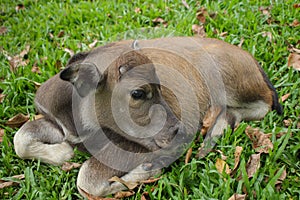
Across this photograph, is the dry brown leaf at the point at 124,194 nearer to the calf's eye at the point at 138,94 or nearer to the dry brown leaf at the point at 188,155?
the dry brown leaf at the point at 188,155

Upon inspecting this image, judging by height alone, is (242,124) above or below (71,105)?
below

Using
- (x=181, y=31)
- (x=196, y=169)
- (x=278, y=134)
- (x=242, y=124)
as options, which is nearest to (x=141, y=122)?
(x=196, y=169)

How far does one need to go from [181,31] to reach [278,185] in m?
3.08

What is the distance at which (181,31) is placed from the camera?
18.8 ft

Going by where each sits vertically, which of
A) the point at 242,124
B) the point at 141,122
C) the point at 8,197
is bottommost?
the point at 8,197

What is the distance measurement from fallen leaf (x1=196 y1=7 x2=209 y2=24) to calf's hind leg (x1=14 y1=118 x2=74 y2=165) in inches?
123

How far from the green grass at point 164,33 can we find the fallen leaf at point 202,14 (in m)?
0.08

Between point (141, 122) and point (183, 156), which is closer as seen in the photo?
point (141, 122)

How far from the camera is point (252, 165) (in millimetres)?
3418

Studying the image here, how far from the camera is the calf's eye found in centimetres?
328

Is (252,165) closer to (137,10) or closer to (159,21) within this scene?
(159,21)

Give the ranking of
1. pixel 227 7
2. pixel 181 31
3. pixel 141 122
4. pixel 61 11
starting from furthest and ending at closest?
pixel 61 11 → pixel 227 7 → pixel 181 31 → pixel 141 122

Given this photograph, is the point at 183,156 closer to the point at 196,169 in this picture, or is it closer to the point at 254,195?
the point at 196,169

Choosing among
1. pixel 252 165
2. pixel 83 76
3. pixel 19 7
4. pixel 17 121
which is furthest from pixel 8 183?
pixel 19 7
